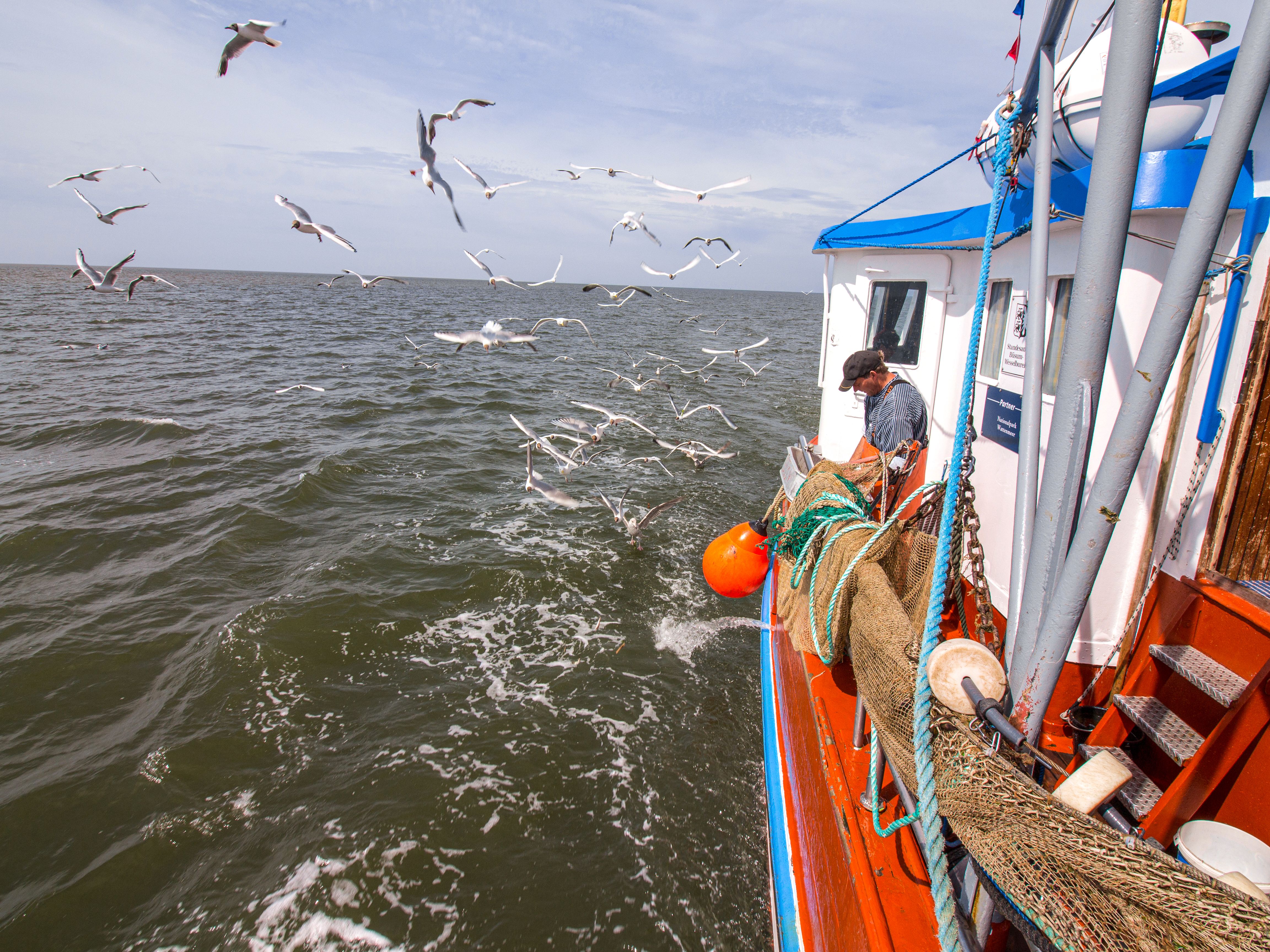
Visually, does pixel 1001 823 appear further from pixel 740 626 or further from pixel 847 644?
pixel 740 626

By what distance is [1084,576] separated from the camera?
70.2 inches

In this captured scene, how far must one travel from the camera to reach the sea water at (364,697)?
165 inches

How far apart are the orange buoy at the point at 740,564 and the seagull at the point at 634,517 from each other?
2.56m

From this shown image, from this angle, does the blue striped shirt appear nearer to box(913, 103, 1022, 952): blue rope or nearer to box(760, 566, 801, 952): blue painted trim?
box(760, 566, 801, 952): blue painted trim

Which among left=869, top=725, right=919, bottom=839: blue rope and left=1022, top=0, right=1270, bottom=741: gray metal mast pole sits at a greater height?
left=1022, top=0, right=1270, bottom=741: gray metal mast pole

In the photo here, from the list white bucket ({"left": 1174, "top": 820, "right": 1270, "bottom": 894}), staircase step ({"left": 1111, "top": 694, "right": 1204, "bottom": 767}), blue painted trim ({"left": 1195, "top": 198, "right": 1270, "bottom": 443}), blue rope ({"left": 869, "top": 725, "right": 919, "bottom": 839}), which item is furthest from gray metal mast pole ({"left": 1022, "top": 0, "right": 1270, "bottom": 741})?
blue painted trim ({"left": 1195, "top": 198, "right": 1270, "bottom": 443})

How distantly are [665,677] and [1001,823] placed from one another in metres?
5.17

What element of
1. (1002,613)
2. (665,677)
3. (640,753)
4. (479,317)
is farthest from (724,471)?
(479,317)

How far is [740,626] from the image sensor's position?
723cm

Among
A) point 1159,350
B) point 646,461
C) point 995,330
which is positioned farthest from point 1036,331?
point 646,461

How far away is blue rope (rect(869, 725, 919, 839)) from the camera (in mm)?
2229

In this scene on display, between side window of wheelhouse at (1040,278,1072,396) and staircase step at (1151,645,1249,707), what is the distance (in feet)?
4.71

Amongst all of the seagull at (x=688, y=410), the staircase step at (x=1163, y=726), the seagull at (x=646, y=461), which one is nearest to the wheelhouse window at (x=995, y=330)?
the staircase step at (x=1163, y=726)

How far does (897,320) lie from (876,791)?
17.7 feet
